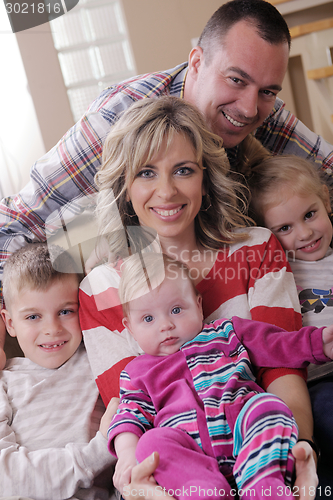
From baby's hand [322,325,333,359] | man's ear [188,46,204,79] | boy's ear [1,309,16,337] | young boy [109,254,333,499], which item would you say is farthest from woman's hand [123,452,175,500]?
man's ear [188,46,204,79]

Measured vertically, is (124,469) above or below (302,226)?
below

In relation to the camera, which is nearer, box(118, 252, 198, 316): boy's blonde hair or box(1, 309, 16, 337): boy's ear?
box(118, 252, 198, 316): boy's blonde hair

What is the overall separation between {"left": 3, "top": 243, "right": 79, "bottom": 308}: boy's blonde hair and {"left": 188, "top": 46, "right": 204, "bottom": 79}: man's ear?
462 mm

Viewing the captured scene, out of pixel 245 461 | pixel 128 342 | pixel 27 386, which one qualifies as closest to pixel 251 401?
pixel 245 461

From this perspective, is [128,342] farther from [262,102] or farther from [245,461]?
[262,102]

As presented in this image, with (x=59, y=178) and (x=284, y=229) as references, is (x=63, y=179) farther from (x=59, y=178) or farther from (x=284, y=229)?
(x=284, y=229)

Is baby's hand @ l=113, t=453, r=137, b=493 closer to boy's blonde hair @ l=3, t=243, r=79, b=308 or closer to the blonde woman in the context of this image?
the blonde woman

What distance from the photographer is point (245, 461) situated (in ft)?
1.43

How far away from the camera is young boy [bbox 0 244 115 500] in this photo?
0.55 meters

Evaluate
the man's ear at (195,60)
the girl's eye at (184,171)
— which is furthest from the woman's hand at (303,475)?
the man's ear at (195,60)

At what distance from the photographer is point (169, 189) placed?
1.91 ft

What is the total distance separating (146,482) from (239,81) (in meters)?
0.64

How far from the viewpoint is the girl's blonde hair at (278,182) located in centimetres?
77

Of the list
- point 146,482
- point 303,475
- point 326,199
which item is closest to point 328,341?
point 303,475
